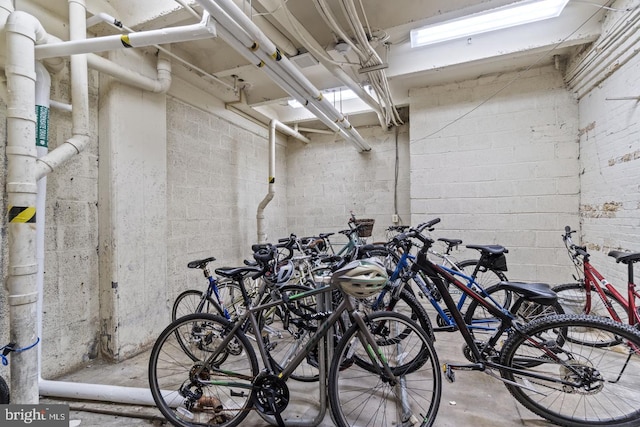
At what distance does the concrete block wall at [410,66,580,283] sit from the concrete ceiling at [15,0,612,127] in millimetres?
243

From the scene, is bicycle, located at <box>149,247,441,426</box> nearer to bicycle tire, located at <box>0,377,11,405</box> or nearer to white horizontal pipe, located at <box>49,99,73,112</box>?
bicycle tire, located at <box>0,377,11,405</box>

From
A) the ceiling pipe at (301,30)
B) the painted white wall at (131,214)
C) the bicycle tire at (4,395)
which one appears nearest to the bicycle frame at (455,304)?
the ceiling pipe at (301,30)

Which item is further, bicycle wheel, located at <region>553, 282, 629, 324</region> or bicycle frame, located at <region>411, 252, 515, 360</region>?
bicycle wheel, located at <region>553, 282, 629, 324</region>

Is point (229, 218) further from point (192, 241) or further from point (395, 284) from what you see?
point (395, 284)

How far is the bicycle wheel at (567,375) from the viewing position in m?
1.42

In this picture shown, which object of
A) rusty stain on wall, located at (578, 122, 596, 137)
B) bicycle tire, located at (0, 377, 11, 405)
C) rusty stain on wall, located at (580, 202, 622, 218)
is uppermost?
rusty stain on wall, located at (578, 122, 596, 137)

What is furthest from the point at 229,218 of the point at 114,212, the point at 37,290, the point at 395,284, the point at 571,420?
the point at 571,420

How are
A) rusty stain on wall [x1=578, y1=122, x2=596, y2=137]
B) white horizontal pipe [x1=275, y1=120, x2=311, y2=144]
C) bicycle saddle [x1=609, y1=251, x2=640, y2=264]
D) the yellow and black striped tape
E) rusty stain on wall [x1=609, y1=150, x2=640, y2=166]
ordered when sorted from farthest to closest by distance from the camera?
white horizontal pipe [x1=275, y1=120, x2=311, y2=144], rusty stain on wall [x1=578, y1=122, x2=596, y2=137], rusty stain on wall [x1=609, y1=150, x2=640, y2=166], bicycle saddle [x1=609, y1=251, x2=640, y2=264], the yellow and black striped tape

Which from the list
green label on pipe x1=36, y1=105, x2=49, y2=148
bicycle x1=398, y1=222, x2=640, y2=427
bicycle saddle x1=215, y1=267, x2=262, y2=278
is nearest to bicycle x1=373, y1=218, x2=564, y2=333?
bicycle x1=398, y1=222, x2=640, y2=427

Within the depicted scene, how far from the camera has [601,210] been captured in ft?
8.63

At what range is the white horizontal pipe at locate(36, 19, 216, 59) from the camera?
1654mm

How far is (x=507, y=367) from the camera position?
5.01 feet

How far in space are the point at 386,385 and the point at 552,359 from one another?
90 cm

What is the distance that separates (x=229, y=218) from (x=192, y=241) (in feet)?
2.01
